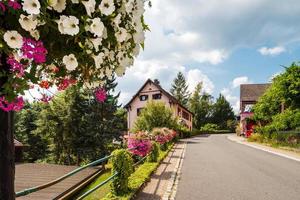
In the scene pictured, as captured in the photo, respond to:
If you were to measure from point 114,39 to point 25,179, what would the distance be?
11.1m

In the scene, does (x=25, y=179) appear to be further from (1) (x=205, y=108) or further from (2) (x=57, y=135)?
(1) (x=205, y=108)

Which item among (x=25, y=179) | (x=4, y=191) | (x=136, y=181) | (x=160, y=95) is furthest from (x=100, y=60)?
(x=160, y=95)

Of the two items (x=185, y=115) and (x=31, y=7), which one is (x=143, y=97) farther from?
(x=31, y=7)

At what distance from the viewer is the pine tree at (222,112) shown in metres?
103

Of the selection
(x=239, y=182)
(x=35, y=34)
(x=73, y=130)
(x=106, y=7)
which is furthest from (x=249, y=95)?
(x=35, y=34)

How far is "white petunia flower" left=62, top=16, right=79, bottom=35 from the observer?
2230 mm

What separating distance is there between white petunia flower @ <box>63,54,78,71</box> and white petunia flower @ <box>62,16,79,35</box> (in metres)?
0.19

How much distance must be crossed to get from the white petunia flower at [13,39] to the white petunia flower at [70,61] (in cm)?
34

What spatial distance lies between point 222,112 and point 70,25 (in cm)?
10417

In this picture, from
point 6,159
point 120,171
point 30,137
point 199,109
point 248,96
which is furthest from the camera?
point 199,109

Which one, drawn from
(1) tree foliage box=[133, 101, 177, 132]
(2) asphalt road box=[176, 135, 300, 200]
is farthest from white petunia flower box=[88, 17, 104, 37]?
(1) tree foliage box=[133, 101, 177, 132]

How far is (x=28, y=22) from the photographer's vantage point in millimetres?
2139

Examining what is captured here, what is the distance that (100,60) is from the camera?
258 cm

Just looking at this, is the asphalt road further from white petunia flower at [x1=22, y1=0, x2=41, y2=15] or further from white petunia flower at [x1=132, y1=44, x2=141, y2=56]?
white petunia flower at [x1=22, y1=0, x2=41, y2=15]
